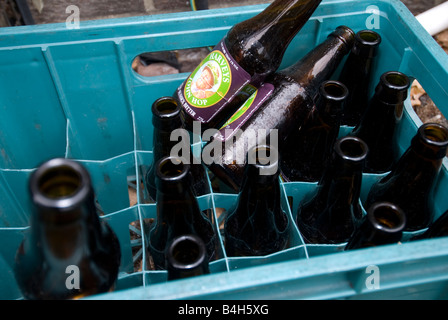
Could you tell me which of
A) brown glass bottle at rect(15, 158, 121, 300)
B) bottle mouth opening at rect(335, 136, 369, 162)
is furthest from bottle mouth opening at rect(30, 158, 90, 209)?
bottle mouth opening at rect(335, 136, 369, 162)

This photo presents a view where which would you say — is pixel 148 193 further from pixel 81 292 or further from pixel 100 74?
pixel 81 292

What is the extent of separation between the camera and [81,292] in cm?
53

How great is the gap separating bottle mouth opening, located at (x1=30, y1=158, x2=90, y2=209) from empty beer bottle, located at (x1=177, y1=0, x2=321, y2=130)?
394 mm

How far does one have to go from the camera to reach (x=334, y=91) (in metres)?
0.72

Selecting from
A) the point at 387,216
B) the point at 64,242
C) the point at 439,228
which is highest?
the point at 64,242

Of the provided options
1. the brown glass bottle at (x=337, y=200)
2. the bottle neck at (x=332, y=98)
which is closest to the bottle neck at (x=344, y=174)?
the brown glass bottle at (x=337, y=200)

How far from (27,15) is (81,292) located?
131cm

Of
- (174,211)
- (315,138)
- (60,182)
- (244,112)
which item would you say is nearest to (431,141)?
(315,138)

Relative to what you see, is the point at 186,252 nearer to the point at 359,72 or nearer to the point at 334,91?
the point at 334,91

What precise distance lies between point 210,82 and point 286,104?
0.16 m

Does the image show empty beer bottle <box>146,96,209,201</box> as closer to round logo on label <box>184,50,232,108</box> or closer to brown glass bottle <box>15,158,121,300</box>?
round logo on label <box>184,50,232,108</box>

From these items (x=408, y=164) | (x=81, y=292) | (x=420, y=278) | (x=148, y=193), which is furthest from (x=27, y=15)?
(x=420, y=278)

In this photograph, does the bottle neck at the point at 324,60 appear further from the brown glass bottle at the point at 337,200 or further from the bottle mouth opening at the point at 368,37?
the brown glass bottle at the point at 337,200

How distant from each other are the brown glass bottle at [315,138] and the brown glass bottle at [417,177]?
121 millimetres
